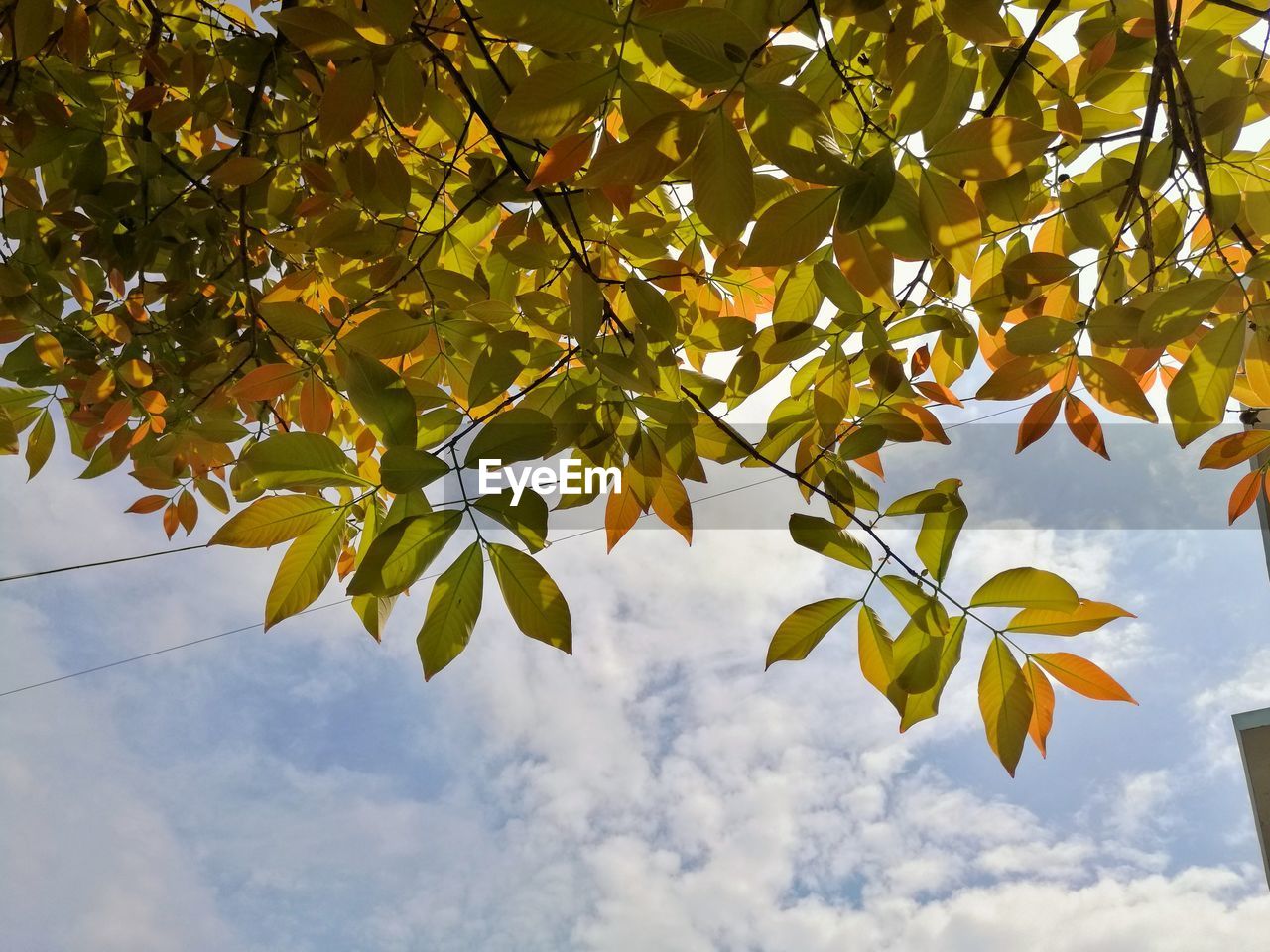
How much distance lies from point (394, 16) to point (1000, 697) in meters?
0.56

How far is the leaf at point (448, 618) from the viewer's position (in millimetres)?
431

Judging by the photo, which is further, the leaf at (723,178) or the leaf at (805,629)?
the leaf at (805,629)

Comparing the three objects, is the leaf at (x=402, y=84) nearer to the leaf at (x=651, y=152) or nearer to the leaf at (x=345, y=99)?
the leaf at (x=345, y=99)

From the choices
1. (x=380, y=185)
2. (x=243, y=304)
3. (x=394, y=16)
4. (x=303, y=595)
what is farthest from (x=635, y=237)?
(x=243, y=304)

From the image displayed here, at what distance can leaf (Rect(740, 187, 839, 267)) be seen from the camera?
1.26 ft

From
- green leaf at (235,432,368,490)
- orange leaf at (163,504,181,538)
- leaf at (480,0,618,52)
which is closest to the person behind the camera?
leaf at (480,0,618,52)

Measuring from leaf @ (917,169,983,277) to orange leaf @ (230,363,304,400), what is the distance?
1.71 feet

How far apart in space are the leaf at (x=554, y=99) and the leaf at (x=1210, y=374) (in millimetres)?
395

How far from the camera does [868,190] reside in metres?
0.36

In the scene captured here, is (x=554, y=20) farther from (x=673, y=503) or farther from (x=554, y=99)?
(x=673, y=503)

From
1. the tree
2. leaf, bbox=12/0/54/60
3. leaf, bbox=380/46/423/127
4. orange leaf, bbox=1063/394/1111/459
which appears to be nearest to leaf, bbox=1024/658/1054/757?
the tree

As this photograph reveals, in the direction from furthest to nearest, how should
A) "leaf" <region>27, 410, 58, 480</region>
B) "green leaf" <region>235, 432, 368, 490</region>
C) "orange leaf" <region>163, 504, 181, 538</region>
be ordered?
"orange leaf" <region>163, 504, 181, 538</region> < "leaf" <region>27, 410, 58, 480</region> < "green leaf" <region>235, 432, 368, 490</region>

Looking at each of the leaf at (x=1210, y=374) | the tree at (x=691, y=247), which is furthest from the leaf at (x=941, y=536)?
the leaf at (x=1210, y=374)

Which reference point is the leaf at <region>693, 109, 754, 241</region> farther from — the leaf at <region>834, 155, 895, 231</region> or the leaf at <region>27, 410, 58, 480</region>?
the leaf at <region>27, 410, 58, 480</region>
